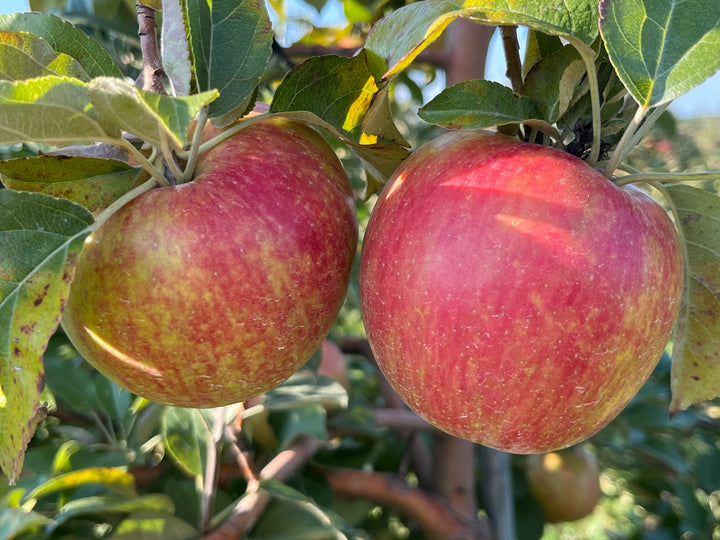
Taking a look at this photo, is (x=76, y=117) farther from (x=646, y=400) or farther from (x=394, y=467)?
(x=646, y=400)

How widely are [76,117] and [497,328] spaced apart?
0.99 feet

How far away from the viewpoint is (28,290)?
1.37ft

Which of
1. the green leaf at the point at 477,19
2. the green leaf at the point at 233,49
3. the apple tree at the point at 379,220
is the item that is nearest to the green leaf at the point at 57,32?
the apple tree at the point at 379,220

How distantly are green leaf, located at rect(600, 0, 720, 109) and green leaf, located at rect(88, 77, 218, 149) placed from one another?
0.86ft

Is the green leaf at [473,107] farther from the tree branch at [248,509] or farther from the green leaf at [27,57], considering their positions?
the tree branch at [248,509]

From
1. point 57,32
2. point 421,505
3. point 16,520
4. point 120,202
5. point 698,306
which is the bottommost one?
point 421,505

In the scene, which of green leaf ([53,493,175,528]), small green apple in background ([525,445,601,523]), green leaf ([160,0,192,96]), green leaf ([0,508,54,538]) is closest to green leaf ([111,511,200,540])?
green leaf ([53,493,175,528])

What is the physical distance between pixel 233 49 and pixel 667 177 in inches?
12.8

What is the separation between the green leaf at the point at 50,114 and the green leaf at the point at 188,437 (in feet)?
1.74

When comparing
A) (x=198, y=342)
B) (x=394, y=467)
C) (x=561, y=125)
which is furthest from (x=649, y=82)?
(x=394, y=467)

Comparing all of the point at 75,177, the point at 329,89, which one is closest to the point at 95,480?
the point at 75,177

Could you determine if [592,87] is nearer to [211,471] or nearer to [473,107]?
[473,107]

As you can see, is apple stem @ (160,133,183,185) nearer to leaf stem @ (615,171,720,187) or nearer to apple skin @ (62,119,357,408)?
apple skin @ (62,119,357,408)

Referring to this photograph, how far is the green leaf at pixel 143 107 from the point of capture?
0.35m
